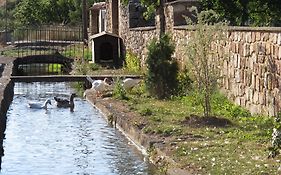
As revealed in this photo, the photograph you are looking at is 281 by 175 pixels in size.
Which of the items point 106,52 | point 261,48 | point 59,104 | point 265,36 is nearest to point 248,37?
point 261,48

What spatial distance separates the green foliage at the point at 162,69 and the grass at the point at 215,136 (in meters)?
→ 1.14

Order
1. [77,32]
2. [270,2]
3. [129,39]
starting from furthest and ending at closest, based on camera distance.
Answer: [77,32], [129,39], [270,2]

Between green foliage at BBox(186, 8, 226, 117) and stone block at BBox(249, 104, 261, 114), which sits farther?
stone block at BBox(249, 104, 261, 114)

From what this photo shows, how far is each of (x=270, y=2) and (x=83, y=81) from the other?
8.21m

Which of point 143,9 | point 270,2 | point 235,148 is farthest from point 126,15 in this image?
point 235,148

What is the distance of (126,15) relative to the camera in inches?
1356

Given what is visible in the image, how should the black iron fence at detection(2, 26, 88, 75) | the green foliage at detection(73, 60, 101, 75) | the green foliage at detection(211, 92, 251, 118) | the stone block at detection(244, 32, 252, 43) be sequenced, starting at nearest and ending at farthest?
the green foliage at detection(211, 92, 251, 118), the stone block at detection(244, 32, 252, 43), the green foliage at detection(73, 60, 101, 75), the black iron fence at detection(2, 26, 88, 75)

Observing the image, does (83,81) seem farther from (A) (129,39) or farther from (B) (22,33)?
(B) (22,33)

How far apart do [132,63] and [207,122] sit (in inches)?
606

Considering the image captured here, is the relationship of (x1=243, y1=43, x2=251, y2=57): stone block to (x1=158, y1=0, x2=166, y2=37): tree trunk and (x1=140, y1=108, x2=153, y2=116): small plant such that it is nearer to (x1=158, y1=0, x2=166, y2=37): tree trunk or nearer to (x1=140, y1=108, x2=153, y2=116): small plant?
(x1=140, y1=108, x2=153, y2=116): small plant

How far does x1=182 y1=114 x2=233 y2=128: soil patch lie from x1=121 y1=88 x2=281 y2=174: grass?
0.02 meters

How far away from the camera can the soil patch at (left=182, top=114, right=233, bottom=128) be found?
14.7 meters

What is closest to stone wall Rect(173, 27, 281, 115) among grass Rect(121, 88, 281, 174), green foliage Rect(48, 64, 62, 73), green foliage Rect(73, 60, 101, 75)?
grass Rect(121, 88, 281, 174)

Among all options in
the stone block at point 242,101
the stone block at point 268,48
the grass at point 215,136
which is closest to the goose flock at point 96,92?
the grass at point 215,136
